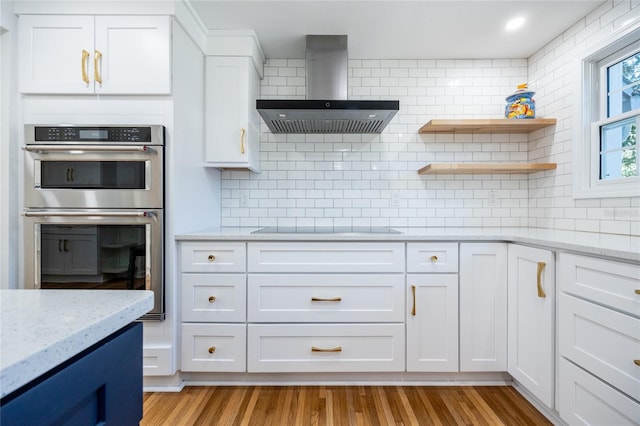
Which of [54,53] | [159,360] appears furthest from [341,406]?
[54,53]

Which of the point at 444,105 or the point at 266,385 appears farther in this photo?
the point at 444,105

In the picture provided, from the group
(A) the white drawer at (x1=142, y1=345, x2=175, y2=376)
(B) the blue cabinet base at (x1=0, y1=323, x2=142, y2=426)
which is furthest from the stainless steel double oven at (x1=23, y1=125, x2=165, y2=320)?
(B) the blue cabinet base at (x1=0, y1=323, x2=142, y2=426)

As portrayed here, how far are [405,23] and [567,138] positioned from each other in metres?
1.37

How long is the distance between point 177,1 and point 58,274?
1.72 meters

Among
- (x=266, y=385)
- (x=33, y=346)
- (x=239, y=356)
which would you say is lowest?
(x=266, y=385)

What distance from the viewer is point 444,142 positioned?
8.78ft

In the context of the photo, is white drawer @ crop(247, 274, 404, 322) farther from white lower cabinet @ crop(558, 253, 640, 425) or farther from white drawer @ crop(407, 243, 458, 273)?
white lower cabinet @ crop(558, 253, 640, 425)

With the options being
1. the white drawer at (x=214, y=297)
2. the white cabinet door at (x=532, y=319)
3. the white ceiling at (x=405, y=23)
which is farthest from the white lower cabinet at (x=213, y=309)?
the white cabinet door at (x=532, y=319)

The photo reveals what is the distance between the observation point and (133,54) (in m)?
1.89

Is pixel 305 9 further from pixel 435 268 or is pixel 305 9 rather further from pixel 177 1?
pixel 435 268

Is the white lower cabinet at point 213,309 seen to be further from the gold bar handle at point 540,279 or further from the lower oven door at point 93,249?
the gold bar handle at point 540,279

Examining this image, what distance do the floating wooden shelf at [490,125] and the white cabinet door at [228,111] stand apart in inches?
54.6

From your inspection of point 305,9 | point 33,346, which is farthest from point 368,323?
point 305,9

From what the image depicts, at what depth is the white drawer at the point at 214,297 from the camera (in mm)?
1966
